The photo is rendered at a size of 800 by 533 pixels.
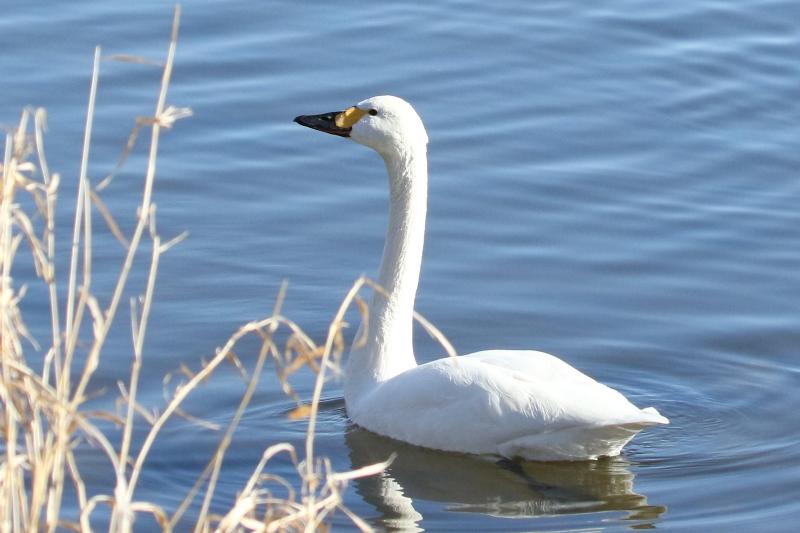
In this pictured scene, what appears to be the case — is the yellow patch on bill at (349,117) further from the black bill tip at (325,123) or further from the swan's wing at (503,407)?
the swan's wing at (503,407)

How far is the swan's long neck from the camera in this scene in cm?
779

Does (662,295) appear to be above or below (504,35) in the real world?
below

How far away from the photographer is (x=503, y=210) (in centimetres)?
997

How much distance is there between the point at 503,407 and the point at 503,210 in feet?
10.1

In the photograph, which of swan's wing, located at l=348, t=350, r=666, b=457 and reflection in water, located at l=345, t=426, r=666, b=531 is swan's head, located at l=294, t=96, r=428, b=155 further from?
reflection in water, located at l=345, t=426, r=666, b=531

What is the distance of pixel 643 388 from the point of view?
26.3 ft

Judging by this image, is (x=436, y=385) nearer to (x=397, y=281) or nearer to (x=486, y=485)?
(x=486, y=485)

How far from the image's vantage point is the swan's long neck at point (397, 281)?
779 centimetres

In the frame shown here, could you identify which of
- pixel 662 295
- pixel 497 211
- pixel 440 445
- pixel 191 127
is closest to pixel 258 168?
pixel 191 127

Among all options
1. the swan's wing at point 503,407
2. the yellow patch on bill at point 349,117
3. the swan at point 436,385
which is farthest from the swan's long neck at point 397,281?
the swan's wing at point 503,407

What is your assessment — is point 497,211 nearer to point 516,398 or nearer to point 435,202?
point 435,202

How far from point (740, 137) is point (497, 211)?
6.77ft

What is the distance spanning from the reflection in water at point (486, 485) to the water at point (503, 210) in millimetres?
15

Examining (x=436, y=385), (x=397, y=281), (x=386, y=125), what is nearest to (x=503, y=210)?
(x=397, y=281)
